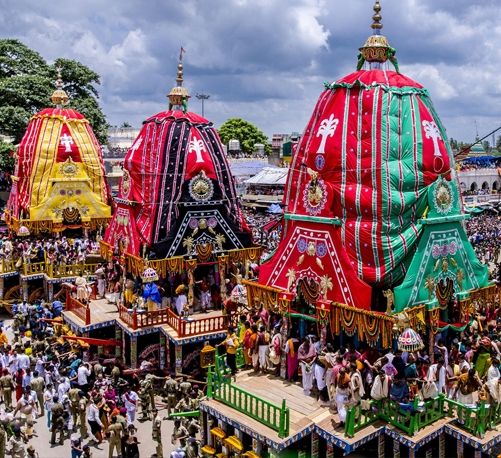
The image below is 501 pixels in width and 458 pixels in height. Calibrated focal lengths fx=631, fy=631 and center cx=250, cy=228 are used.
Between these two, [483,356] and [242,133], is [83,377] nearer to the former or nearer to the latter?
[483,356]

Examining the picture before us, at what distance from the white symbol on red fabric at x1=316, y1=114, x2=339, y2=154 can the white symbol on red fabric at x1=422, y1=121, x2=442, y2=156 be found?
6.21ft

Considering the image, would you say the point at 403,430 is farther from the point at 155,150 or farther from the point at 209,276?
the point at 155,150

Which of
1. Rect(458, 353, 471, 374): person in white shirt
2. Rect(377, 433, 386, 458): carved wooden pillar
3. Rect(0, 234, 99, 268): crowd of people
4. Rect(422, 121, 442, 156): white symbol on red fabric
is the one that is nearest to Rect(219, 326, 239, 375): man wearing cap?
Rect(377, 433, 386, 458): carved wooden pillar

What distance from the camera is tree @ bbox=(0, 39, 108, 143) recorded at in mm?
35781

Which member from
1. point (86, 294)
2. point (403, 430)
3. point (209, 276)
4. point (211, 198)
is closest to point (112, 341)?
point (86, 294)

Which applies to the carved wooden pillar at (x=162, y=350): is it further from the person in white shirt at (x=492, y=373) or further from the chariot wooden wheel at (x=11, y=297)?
the chariot wooden wheel at (x=11, y=297)

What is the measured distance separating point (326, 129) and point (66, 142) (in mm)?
16580

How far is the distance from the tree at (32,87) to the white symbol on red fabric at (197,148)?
1956 cm

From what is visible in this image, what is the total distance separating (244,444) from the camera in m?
12.2

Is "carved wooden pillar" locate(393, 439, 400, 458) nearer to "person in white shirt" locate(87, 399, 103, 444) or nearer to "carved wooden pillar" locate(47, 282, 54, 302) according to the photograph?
"person in white shirt" locate(87, 399, 103, 444)

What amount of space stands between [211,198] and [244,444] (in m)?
9.06

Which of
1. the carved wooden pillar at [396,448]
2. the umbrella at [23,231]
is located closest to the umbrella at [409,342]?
the carved wooden pillar at [396,448]

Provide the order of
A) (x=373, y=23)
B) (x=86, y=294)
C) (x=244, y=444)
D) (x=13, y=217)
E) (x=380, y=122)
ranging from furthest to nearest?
(x=13, y=217) < (x=86, y=294) < (x=373, y=23) < (x=380, y=122) < (x=244, y=444)

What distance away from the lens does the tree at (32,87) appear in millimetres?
35781
